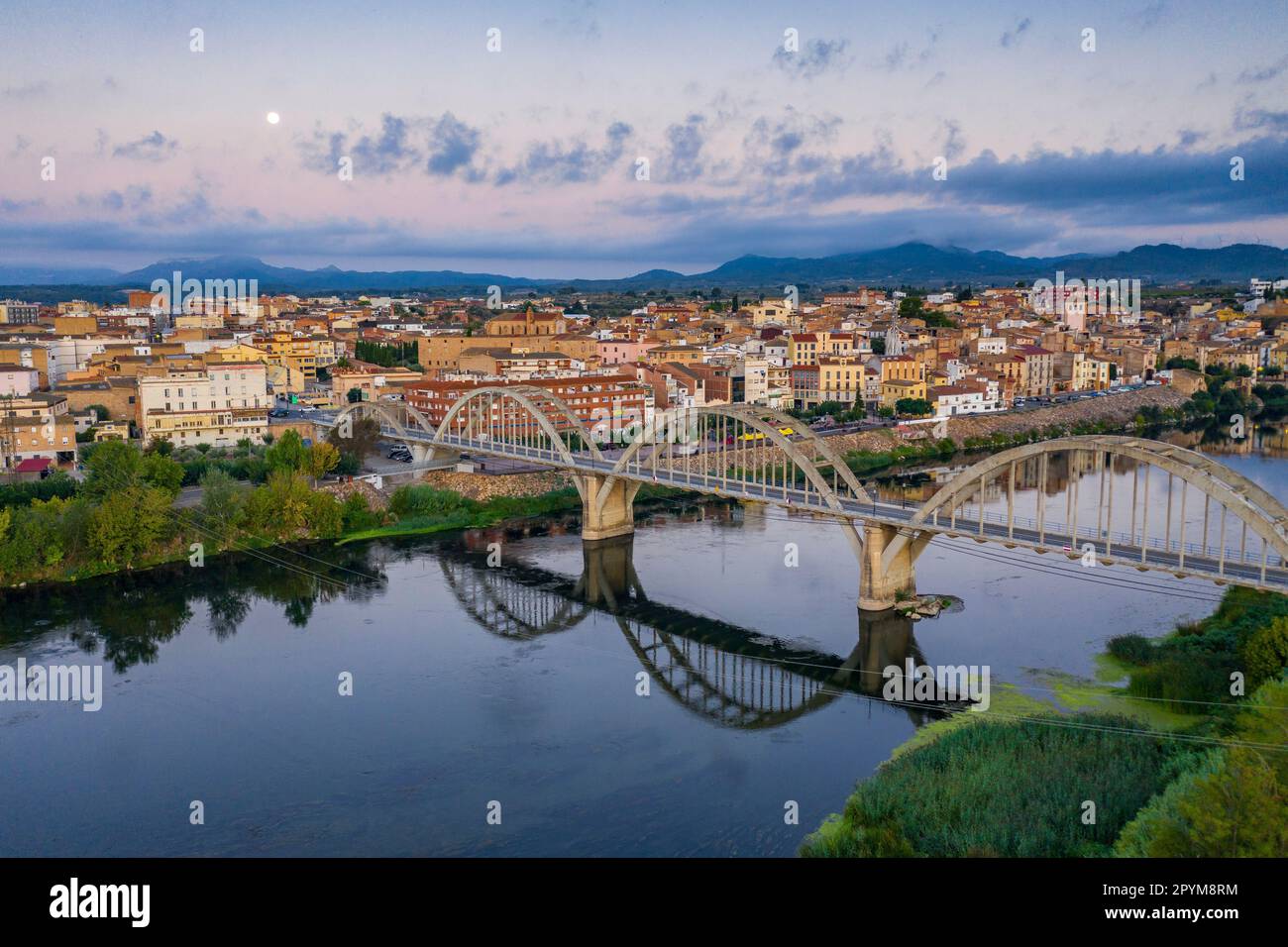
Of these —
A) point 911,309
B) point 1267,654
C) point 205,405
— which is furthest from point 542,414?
point 911,309

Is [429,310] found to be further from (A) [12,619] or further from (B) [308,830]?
(B) [308,830]

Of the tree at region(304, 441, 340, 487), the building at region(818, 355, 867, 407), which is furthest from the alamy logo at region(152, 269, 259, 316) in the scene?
the tree at region(304, 441, 340, 487)

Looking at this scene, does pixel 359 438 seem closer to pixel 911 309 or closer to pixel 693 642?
pixel 693 642

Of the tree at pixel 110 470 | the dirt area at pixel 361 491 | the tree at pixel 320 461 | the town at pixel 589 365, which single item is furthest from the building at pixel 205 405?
the tree at pixel 110 470

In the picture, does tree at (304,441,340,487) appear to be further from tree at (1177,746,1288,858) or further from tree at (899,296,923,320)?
tree at (899,296,923,320)
